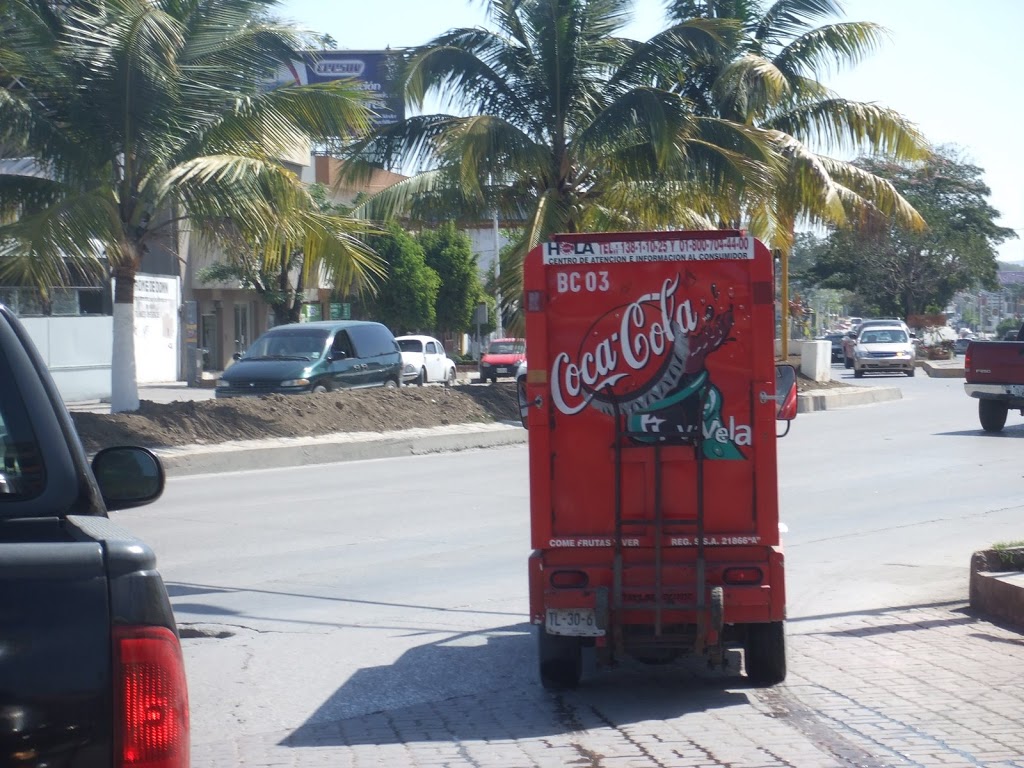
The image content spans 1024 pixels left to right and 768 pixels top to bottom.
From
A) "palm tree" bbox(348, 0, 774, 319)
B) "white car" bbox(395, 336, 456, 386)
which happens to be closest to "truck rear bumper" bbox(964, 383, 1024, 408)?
"palm tree" bbox(348, 0, 774, 319)

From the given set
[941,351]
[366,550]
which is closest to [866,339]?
[941,351]

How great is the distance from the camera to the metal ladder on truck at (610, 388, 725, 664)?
5.91 meters

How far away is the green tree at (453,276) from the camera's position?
51125mm

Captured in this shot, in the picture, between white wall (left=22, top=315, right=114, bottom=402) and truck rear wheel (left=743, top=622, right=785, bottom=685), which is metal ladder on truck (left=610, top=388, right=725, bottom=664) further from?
white wall (left=22, top=315, right=114, bottom=402)

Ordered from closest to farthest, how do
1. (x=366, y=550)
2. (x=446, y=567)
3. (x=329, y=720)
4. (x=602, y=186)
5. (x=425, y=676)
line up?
(x=329, y=720) < (x=425, y=676) < (x=446, y=567) < (x=366, y=550) < (x=602, y=186)

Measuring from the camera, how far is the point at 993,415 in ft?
67.4

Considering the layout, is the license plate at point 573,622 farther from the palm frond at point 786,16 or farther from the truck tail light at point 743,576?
the palm frond at point 786,16

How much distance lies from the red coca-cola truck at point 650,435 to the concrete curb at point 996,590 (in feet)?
6.87

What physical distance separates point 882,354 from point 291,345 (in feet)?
82.3

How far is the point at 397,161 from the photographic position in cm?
2209

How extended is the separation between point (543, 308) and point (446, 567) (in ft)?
13.3

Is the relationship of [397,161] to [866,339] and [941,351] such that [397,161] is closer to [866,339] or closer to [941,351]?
[866,339]

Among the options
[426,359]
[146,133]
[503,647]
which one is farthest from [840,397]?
[503,647]

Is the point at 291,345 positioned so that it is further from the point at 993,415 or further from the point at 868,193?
the point at 993,415
